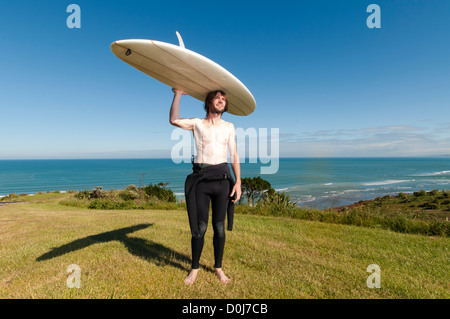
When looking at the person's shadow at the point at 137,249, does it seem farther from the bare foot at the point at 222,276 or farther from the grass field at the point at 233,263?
the bare foot at the point at 222,276

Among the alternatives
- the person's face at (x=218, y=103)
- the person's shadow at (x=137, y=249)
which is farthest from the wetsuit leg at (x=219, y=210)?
the person's face at (x=218, y=103)

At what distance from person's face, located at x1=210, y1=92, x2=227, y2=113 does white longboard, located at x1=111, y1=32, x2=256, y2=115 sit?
4.7 inches

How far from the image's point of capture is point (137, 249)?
394cm

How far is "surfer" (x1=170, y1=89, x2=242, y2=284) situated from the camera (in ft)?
9.30

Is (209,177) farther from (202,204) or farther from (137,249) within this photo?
(137,249)

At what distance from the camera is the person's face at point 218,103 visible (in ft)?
9.77

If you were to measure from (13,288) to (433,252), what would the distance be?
6.21 metres

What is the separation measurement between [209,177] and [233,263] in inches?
59.7

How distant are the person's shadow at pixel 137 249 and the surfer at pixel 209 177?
71 cm

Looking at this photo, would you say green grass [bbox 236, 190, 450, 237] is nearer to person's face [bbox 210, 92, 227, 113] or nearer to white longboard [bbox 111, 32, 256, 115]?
white longboard [bbox 111, 32, 256, 115]

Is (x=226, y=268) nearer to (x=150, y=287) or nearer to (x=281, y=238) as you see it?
(x=150, y=287)

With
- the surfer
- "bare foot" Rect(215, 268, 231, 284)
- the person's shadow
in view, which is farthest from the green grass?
the surfer

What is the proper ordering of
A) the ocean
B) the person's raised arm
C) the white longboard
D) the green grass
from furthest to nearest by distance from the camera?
the ocean → the green grass → the person's raised arm → the white longboard
